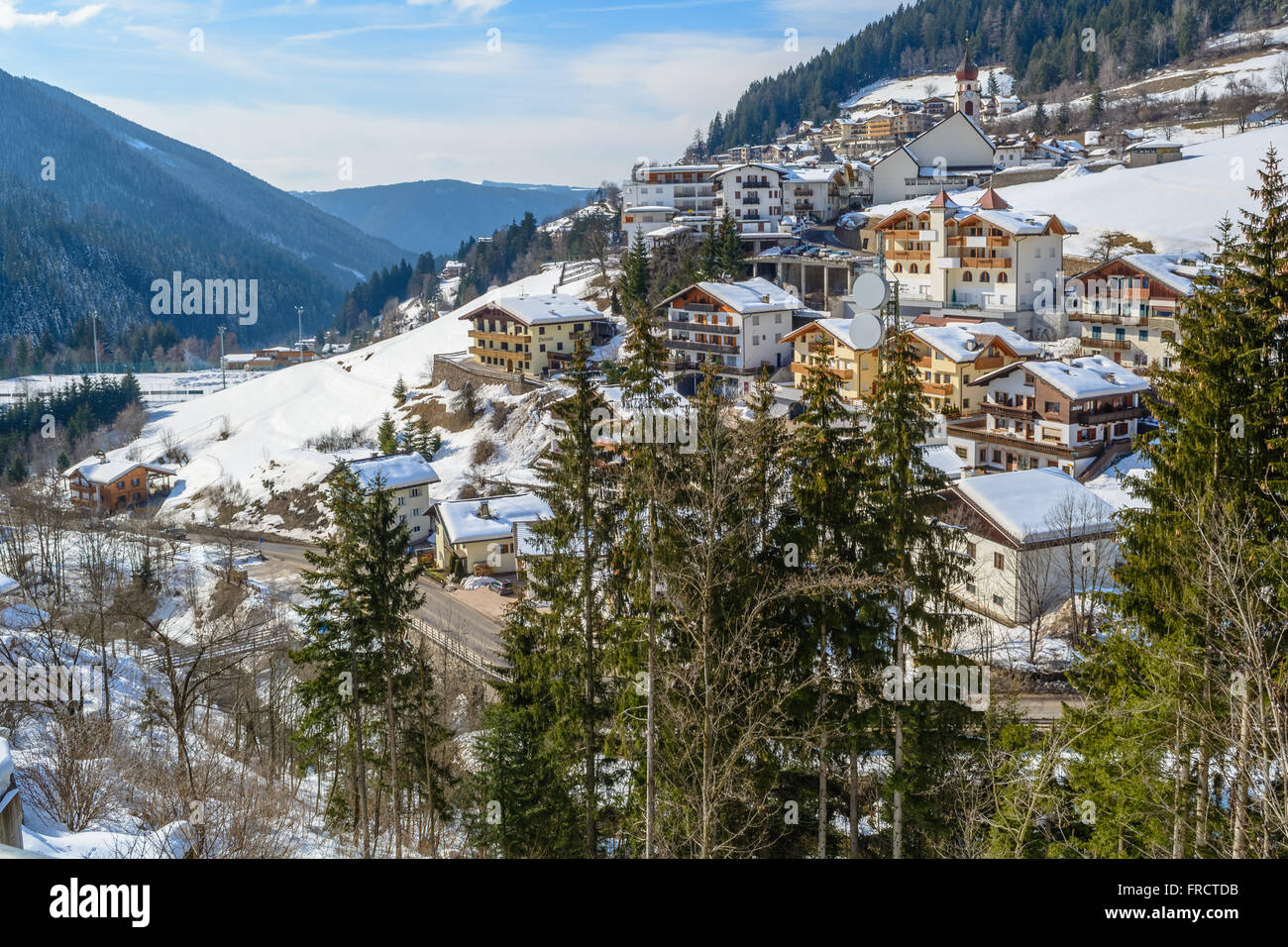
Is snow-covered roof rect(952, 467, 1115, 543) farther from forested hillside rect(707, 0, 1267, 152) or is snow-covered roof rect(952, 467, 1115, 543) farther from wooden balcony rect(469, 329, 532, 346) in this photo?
forested hillside rect(707, 0, 1267, 152)

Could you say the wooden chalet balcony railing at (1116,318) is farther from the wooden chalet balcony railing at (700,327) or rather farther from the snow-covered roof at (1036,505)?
the snow-covered roof at (1036,505)

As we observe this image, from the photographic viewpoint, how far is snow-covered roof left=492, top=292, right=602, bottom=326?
51656 mm

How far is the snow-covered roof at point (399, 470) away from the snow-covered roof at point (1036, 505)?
2248cm

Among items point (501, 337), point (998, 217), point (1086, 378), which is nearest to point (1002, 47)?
point (998, 217)

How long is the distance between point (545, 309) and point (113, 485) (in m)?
24.0

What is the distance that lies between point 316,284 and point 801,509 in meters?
154

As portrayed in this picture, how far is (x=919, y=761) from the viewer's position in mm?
12969

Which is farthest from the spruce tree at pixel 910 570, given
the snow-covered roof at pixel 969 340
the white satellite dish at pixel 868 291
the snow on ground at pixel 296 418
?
the snow on ground at pixel 296 418

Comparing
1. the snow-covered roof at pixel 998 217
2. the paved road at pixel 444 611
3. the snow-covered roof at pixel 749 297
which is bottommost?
the paved road at pixel 444 611

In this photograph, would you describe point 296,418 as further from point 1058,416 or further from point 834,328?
point 1058,416

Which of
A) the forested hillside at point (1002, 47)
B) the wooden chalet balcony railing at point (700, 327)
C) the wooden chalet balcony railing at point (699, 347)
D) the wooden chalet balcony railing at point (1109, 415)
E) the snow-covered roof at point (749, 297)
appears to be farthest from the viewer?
the forested hillside at point (1002, 47)

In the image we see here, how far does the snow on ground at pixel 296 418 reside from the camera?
5050 centimetres
